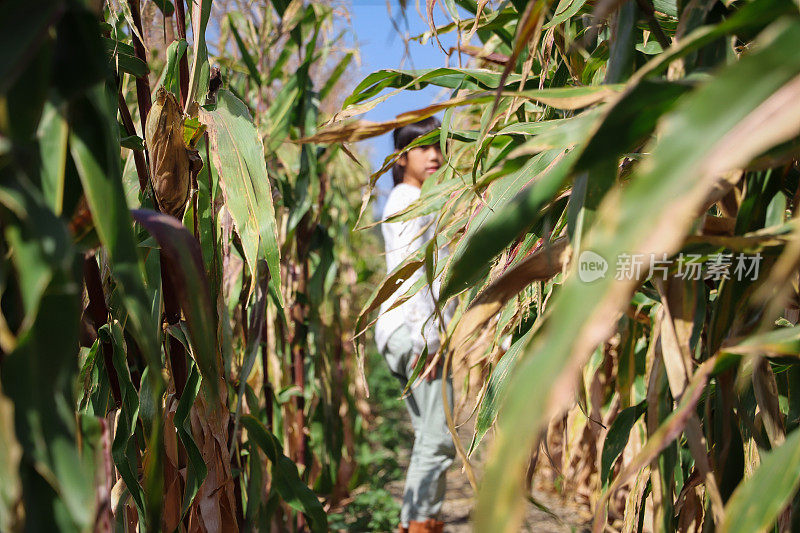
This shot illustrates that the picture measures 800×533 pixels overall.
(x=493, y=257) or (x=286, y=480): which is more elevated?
(x=493, y=257)

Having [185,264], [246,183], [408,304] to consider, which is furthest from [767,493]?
[408,304]

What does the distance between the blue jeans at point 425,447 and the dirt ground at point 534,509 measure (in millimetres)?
92

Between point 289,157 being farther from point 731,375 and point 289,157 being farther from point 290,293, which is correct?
point 731,375

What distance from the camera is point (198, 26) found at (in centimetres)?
56

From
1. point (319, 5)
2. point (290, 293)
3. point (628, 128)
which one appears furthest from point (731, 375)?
point (319, 5)

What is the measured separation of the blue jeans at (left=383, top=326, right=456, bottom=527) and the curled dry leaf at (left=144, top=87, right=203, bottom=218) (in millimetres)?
797

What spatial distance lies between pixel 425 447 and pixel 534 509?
59 cm

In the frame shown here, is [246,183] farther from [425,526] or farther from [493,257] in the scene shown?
[425,526]

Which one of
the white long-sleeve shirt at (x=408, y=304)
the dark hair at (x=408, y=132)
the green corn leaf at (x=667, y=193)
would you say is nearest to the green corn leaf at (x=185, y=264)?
the green corn leaf at (x=667, y=193)

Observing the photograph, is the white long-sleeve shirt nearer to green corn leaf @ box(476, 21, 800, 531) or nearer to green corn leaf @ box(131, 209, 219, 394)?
green corn leaf @ box(131, 209, 219, 394)

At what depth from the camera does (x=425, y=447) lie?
132cm

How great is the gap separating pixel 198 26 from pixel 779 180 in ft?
1.58

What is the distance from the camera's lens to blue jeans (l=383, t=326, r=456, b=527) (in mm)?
1307

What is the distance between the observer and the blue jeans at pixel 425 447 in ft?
4.29
